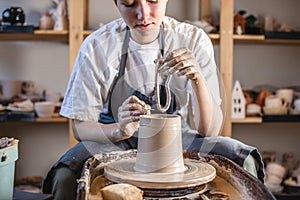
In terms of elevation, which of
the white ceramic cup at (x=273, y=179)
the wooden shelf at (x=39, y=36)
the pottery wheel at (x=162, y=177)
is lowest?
the white ceramic cup at (x=273, y=179)

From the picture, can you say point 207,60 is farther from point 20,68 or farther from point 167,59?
point 20,68

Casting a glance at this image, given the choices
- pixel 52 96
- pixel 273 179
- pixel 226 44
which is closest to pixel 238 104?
pixel 226 44

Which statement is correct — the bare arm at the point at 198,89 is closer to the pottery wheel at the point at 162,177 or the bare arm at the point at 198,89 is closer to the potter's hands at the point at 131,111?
the potter's hands at the point at 131,111

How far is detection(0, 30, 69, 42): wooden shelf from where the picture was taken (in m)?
2.00

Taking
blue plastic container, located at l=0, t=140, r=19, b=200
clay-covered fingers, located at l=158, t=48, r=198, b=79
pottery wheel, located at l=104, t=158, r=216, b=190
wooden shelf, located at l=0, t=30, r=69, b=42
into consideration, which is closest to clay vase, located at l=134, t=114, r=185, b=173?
pottery wheel, located at l=104, t=158, r=216, b=190

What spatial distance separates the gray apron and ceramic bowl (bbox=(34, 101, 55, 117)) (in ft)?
1.96

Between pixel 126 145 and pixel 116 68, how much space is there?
0.89 feet

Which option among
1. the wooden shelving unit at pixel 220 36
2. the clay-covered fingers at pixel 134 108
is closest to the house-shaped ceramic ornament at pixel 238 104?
the wooden shelving unit at pixel 220 36

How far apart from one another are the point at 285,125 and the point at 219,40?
69cm

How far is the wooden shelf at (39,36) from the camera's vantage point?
2.00m

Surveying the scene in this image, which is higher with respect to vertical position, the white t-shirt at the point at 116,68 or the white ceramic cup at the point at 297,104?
the white t-shirt at the point at 116,68

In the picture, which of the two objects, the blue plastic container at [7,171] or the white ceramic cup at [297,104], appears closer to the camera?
the blue plastic container at [7,171]

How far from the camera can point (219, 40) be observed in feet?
6.74

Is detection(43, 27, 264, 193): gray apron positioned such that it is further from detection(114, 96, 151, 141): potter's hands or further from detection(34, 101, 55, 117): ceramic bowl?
detection(34, 101, 55, 117): ceramic bowl
